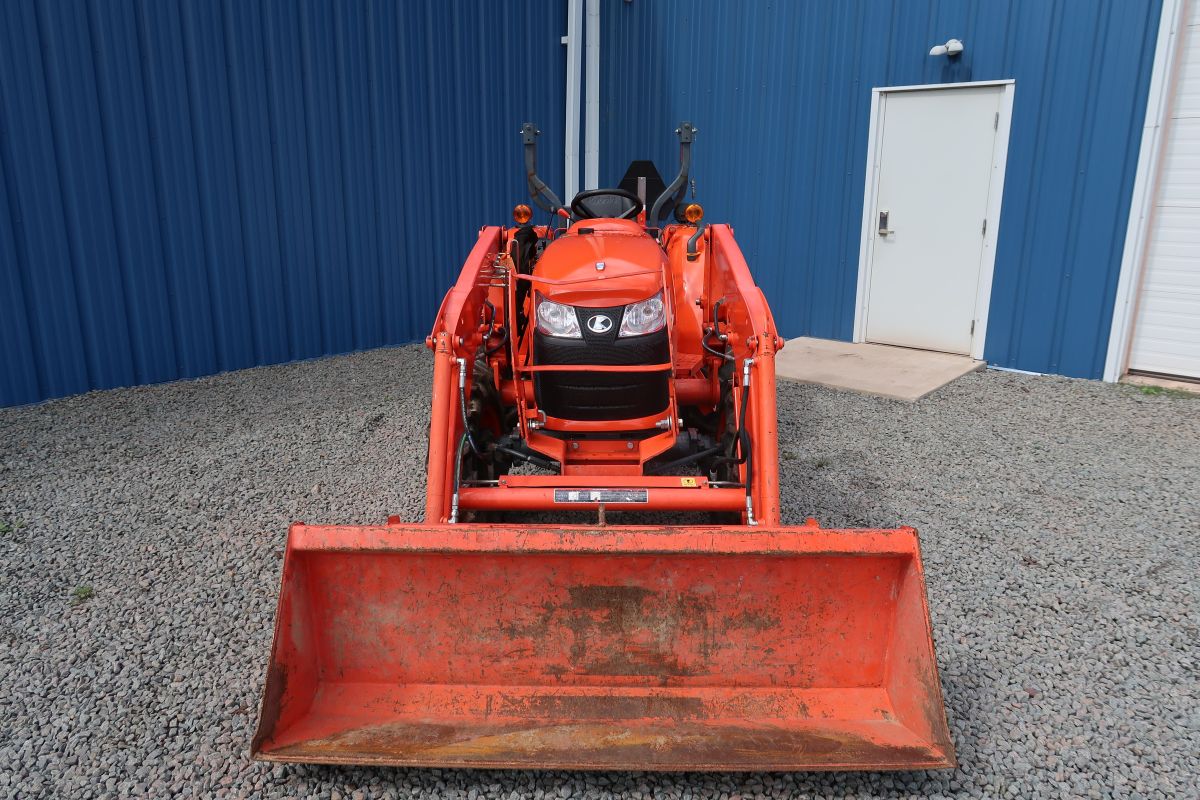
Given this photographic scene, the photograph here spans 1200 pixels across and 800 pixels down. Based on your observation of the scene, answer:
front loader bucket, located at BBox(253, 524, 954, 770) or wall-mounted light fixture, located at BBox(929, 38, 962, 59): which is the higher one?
wall-mounted light fixture, located at BBox(929, 38, 962, 59)

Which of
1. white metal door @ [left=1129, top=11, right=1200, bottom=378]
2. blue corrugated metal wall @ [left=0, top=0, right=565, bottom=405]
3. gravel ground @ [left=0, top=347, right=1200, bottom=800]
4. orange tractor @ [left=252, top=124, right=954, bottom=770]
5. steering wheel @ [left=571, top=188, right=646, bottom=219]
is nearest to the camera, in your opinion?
orange tractor @ [left=252, top=124, right=954, bottom=770]

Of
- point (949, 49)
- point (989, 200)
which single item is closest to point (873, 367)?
point (989, 200)

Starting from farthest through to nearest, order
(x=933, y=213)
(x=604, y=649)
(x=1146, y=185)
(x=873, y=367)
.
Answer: (x=933, y=213) < (x=873, y=367) < (x=1146, y=185) < (x=604, y=649)

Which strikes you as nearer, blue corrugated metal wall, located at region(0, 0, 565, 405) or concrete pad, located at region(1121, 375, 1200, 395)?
blue corrugated metal wall, located at region(0, 0, 565, 405)

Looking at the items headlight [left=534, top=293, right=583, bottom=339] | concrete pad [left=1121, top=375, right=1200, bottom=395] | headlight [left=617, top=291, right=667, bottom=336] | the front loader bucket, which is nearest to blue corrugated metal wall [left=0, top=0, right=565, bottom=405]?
headlight [left=534, top=293, right=583, bottom=339]

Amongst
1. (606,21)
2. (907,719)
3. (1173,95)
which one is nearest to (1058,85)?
(1173,95)

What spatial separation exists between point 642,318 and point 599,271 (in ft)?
0.78

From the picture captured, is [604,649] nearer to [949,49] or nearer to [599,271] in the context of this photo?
[599,271]

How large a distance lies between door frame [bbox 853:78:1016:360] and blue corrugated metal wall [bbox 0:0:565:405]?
3.29 m

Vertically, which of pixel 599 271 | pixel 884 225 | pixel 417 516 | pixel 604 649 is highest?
pixel 599 271

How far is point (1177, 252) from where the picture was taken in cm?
621

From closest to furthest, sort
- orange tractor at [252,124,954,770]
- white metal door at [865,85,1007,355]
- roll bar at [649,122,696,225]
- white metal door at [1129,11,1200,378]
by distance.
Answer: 1. orange tractor at [252,124,954,770]
2. roll bar at [649,122,696,225]
3. white metal door at [1129,11,1200,378]
4. white metal door at [865,85,1007,355]

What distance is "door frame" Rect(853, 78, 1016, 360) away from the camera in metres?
6.63

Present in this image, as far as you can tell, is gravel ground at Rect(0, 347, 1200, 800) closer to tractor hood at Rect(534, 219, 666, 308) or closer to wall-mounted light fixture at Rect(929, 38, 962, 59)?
tractor hood at Rect(534, 219, 666, 308)
